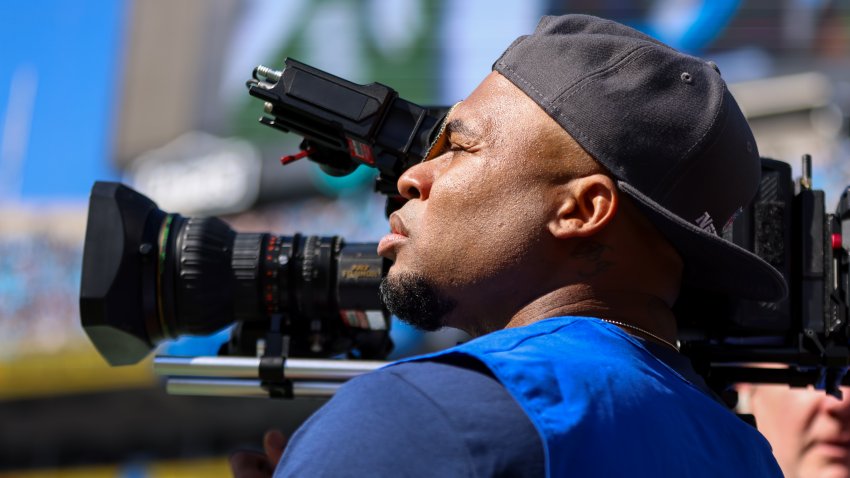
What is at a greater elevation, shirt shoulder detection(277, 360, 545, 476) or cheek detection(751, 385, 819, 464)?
shirt shoulder detection(277, 360, 545, 476)

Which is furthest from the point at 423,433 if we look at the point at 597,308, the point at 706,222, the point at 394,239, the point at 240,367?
the point at 240,367

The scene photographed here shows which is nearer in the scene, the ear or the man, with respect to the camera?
the man

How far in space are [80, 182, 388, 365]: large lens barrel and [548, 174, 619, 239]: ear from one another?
0.86 metres

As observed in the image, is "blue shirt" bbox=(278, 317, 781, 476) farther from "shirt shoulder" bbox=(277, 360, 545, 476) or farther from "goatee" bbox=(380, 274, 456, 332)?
"goatee" bbox=(380, 274, 456, 332)

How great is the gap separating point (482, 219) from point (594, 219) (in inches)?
6.9

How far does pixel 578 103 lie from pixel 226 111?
1118 centimetres

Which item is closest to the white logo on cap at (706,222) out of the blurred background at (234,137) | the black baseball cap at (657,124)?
the black baseball cap at (657,124)

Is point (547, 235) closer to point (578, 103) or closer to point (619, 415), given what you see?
point (578, 103)

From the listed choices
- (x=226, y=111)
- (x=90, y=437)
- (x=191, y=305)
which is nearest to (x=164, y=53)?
(x=226, y=111)

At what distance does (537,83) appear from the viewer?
67.4 inches

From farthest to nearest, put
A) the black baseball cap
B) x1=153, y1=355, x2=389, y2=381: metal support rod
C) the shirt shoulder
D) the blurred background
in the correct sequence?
1. the blurred background
2. x1=153, y1=355, x2=389, y2=381: metal support rod
3. the black baseball cap
4. the shirt shoulder

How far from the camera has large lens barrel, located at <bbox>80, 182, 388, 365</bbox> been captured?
2500 mm

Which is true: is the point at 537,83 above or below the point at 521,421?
above

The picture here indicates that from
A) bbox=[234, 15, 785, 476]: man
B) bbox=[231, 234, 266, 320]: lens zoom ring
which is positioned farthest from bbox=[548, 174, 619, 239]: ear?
bbox=[231, 234, 266, 320]: lens zoom ring
